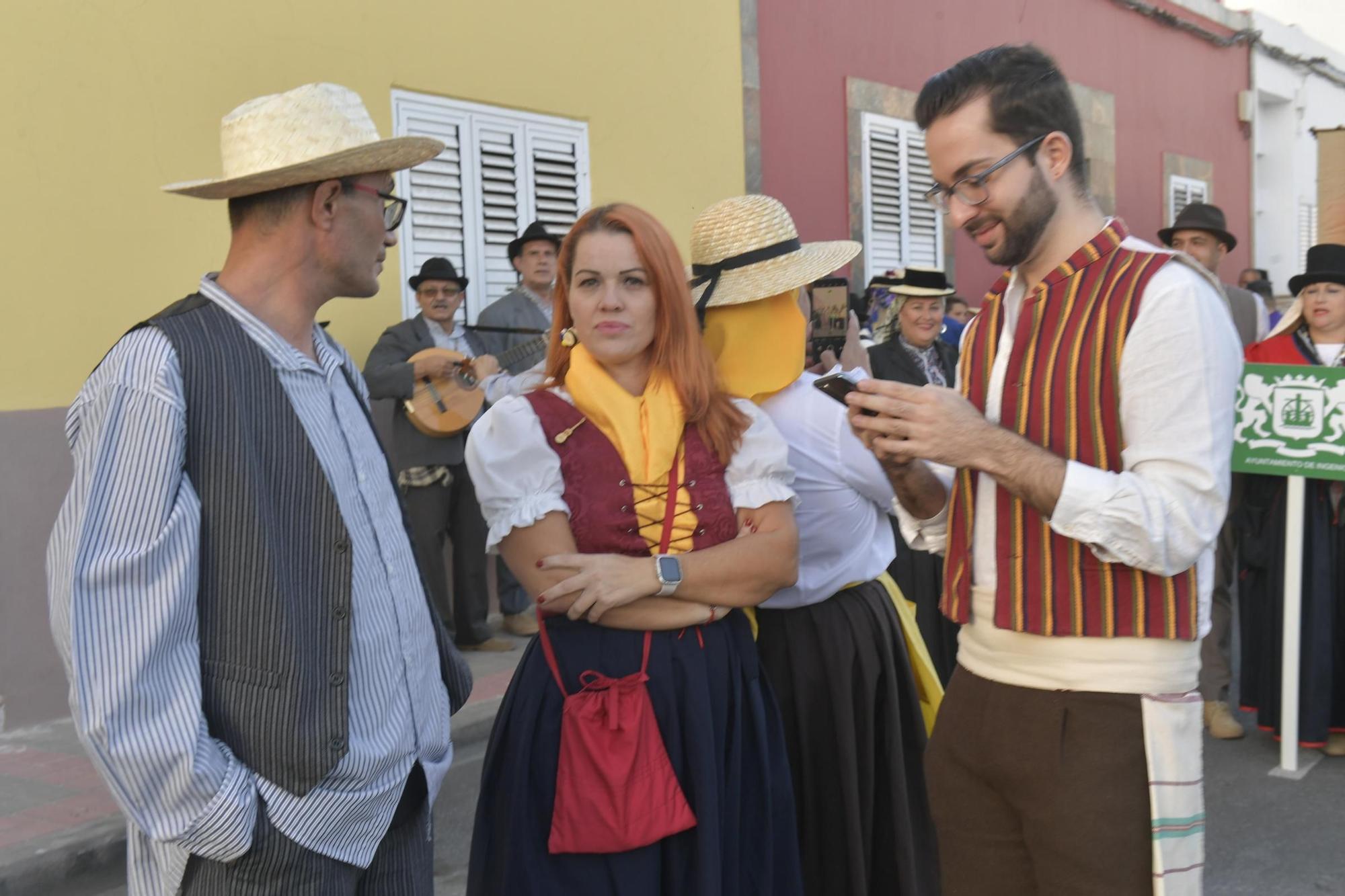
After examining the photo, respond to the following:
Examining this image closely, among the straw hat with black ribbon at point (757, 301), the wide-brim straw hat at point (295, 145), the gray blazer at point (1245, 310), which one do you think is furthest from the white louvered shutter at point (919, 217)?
the wide-brim straw hat at point (295, 145)

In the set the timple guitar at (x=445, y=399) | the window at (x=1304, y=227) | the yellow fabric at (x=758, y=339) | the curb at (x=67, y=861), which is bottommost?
the curb at (x=67, y=861)

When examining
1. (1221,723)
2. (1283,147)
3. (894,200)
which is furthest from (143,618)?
(1283,147)

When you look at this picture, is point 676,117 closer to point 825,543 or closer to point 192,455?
point 825,543

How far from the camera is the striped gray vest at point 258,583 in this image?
1.86 meters

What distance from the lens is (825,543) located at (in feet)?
10.1

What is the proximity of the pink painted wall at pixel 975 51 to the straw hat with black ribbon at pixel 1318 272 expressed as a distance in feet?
7.30

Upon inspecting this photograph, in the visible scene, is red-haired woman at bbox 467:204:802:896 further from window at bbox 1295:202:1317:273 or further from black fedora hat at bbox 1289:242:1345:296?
window at bbox 1295:202:1317:273

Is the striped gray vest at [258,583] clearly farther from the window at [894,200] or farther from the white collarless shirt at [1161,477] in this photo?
the window at [894,200]

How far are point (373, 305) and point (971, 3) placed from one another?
7.66 meters

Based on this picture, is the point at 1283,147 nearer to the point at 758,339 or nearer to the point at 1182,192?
the point at 1182,192

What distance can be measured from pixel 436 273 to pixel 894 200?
5.81 meters

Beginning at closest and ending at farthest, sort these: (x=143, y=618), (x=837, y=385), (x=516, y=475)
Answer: (x=143, y=618) → (x=837, y=385) → (x=516, y=475)

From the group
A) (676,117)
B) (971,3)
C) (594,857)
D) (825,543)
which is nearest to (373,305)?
(676,117)

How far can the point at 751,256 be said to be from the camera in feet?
10.0
